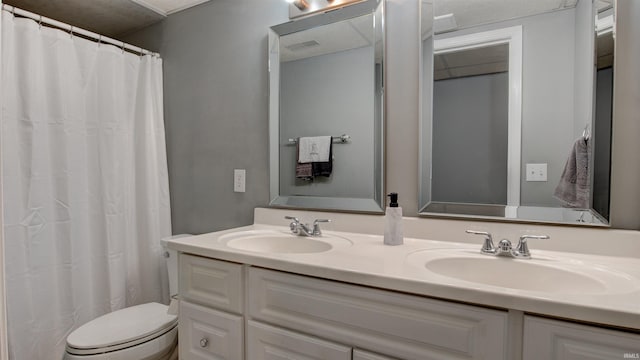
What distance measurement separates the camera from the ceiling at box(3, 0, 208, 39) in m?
1.90

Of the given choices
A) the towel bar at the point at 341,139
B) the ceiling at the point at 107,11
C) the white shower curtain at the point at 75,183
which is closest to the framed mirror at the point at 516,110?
the towel bar at the point at 341,139

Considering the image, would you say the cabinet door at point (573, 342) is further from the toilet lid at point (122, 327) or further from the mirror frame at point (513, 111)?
the toilet lid at point (122, 327)

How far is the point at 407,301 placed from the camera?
812mm

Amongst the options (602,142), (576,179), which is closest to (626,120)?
(602,142)

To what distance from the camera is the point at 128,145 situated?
6.33 ft

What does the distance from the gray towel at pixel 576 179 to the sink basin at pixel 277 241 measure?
30.6 inches

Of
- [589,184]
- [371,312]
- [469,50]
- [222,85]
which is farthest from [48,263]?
[589,184]

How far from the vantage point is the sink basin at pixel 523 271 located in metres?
0.87

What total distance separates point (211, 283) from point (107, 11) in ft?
6.20

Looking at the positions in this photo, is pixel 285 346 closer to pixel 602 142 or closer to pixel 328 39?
pixel 602 142

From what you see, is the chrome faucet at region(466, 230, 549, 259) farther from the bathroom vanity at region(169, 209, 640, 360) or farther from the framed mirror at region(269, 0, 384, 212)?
the framed mirror at region(269, 0, 384, 212)

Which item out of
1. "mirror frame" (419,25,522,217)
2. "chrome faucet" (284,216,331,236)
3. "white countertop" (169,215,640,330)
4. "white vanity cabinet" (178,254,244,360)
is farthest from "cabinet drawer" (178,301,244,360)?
"mirror frame" (419,25,522,217)

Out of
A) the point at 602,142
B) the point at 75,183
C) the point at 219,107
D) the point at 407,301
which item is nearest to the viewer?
the point at 407,301

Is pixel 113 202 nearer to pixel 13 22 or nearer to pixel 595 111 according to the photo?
pixel 13 22
